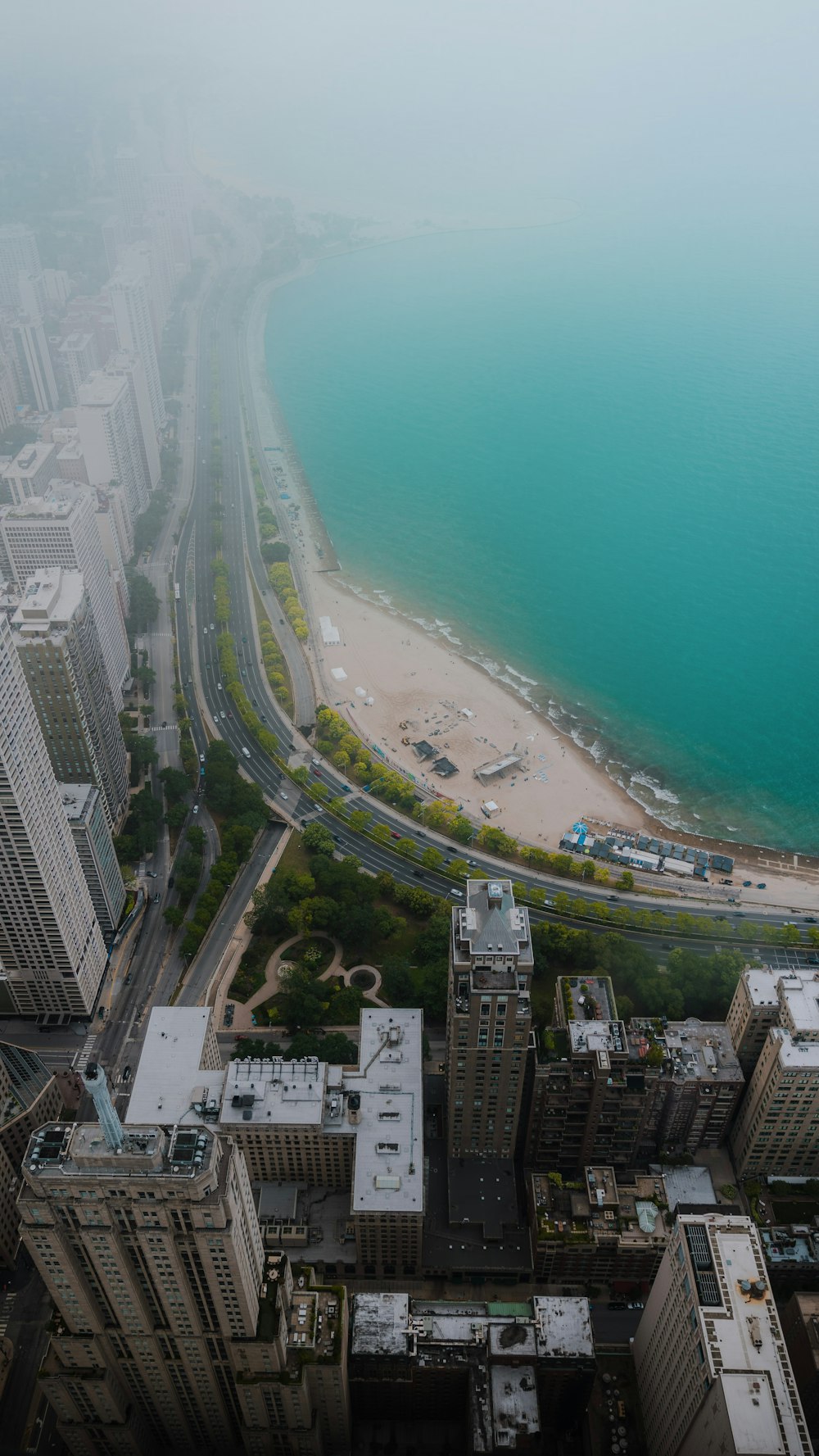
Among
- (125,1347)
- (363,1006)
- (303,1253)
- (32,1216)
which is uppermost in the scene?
(363,1006)

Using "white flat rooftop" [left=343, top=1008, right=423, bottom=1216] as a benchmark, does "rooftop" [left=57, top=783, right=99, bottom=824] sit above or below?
above

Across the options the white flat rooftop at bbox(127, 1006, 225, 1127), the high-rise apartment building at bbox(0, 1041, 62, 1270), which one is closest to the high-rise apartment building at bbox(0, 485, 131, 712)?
the white flat rooftop at bbox(127, 1006, 225, 1127)

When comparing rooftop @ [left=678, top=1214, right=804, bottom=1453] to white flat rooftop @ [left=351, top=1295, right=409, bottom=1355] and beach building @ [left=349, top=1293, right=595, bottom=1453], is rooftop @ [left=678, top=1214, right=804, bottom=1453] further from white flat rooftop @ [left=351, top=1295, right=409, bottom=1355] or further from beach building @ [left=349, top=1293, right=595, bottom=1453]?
white flat rooftop @ [left=351, top=1295, right=409, bottom=1355]

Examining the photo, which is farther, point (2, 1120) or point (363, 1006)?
point (363, 1006)

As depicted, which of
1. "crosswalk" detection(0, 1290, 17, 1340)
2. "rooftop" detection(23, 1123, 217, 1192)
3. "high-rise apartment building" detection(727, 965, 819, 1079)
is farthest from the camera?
"high-rise apartment building" detection(727, 965, 819, 1079)

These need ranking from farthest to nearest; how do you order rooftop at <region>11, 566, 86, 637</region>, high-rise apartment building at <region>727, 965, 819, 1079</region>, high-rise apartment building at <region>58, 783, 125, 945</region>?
rooftop at <region>11, 566, 86, 637</region>
high-rise apartment building at <region>58, 783, 125, 945</region>
high-rise apartment building at <region>727, 965, 819, 1079</region>

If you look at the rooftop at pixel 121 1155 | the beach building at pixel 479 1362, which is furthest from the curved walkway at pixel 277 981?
the rooftop at pixel 121 1155

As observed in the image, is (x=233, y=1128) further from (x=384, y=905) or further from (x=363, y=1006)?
(x=384, y=905)

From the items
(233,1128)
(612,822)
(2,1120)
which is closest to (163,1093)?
(233,1128)
